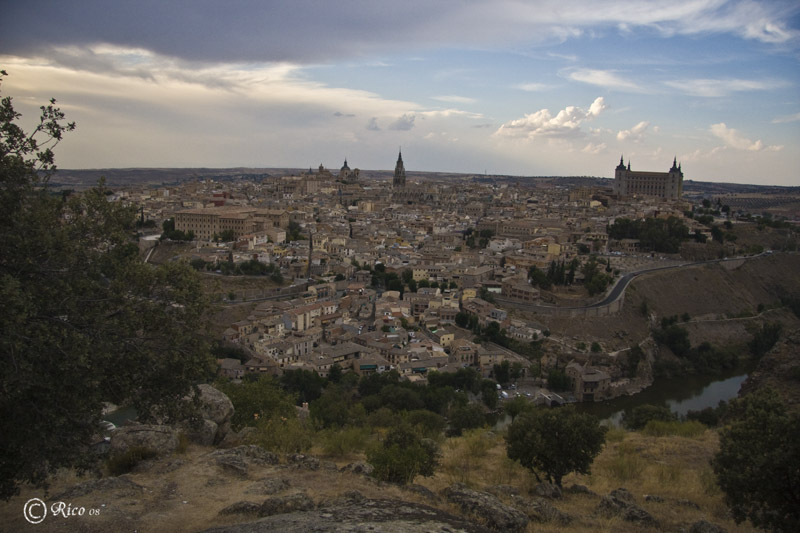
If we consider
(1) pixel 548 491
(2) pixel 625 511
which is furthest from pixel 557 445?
(2) pixel 625 511

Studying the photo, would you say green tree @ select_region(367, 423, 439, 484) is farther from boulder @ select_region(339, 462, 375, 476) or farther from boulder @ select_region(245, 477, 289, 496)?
boulder @ select_region(245, 477, 289, 496)

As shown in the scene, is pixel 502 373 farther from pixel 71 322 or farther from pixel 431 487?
pixel 71 322

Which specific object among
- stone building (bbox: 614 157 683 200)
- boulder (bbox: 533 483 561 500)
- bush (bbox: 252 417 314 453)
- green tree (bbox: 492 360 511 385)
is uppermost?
stone building (bbox: 614 157 683 200)

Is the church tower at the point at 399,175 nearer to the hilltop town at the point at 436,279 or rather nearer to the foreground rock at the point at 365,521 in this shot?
the hilltop town at the point at 436,279

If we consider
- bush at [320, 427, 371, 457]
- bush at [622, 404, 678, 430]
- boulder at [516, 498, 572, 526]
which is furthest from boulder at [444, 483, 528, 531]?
bush at [622, 404, 678, 430]

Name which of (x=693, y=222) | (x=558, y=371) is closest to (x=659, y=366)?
(x=558, y=371)

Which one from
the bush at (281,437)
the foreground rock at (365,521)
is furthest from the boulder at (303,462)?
the foreground rock at (365,521)
